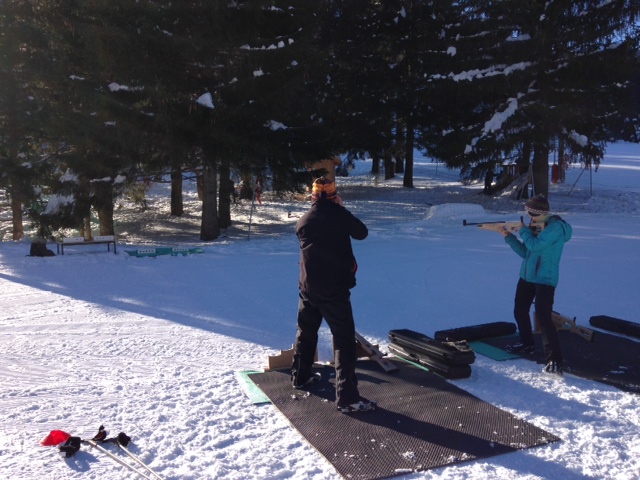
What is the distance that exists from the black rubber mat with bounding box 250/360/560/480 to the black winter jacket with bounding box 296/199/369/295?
100 centimetres

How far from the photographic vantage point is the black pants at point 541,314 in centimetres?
571

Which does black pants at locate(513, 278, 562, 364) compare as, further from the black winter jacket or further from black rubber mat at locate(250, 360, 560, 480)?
the black winter jacket

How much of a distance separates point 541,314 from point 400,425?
6.72 feet

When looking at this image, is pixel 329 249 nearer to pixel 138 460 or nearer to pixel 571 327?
pixel 138 460

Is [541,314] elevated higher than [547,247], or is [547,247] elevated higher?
[547,247]

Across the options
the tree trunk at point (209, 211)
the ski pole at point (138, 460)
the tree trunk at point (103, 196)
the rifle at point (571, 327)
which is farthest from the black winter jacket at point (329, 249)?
the tree trunk at point (103, 196)

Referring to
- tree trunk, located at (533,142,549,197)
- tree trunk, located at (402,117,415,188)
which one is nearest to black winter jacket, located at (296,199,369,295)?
tree trunk, located at (533,142,549,197)

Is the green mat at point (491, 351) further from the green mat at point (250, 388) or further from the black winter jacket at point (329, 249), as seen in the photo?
the green mat at point (250, 388)

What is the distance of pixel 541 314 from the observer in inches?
227

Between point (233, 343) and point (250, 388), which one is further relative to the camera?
point (233, 343)

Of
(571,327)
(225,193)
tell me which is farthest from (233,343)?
(225,193)

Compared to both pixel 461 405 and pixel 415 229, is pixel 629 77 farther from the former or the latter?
pixel 461 405

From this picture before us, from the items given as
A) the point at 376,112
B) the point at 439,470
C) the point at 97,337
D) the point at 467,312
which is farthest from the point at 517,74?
the point at 439,470

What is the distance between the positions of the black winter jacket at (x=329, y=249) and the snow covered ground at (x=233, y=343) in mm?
1123
